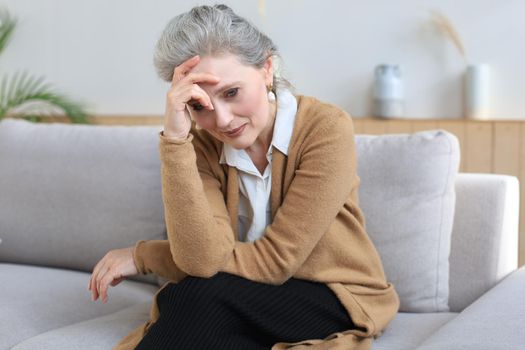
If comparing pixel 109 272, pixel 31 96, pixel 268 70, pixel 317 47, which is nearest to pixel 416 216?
pixel 268 70

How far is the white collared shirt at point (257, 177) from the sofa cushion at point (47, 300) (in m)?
0.47

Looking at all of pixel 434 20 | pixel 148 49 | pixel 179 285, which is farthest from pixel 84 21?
pixel 179 285

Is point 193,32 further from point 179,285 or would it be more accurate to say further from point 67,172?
point 67,172

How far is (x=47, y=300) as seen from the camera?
212 centimetres

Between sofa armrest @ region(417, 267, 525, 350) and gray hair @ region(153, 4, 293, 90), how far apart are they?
68 cm

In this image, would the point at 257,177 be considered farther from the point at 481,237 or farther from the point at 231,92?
the point at 481,237

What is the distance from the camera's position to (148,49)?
4.24 meters

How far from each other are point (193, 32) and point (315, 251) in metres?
0.54

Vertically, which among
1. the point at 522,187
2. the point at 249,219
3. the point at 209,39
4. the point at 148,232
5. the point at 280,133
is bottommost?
the point at 522,187

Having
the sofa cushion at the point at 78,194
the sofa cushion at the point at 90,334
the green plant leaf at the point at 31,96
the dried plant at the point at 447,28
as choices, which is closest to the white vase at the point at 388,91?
the dried plant at the point at 447,28

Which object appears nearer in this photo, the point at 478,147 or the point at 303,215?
the point at 303,215

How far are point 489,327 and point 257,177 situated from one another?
62 cm

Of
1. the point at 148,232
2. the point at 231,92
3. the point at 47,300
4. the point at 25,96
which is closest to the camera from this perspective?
the point at 231,92

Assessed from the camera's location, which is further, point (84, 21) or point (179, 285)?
point (84, 21)
